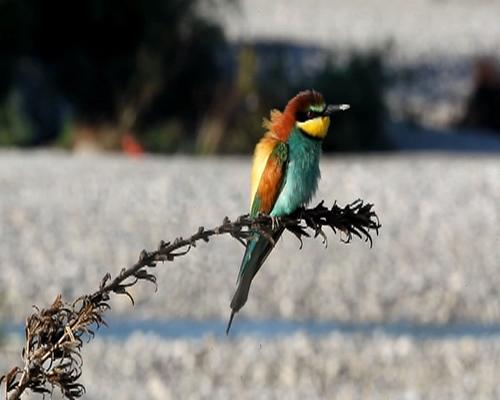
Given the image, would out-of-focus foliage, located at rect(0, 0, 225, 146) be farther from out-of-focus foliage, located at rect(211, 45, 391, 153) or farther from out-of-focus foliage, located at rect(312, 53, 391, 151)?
out-of-focus foliage, located at rect(312, 53, 391, 151)

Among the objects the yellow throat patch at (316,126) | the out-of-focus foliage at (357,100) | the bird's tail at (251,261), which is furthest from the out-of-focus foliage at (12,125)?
the bird's tail at (251,261)

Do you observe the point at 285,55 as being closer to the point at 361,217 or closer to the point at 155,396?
the point at 155,396

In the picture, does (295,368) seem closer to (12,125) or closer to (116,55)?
(12,125)

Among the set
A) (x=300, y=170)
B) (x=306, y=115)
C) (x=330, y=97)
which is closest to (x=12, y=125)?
(x=330, y=97)

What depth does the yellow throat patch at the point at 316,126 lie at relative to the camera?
229 cm

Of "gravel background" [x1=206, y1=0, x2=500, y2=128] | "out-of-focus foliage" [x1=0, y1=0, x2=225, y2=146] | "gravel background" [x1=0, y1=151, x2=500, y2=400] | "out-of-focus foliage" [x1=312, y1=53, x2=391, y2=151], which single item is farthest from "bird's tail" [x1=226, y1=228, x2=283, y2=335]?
"gravel background" [x1=206, y1=0, x2=500, y2=128]

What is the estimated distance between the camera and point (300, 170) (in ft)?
8.29

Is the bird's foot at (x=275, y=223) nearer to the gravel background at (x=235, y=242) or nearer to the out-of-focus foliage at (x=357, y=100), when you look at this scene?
the gravel background at (x=235, y=242)

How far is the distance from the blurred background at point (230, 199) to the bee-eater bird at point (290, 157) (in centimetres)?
505

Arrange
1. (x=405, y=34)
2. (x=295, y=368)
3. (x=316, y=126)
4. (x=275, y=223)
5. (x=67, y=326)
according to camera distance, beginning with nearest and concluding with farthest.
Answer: (x=67, y=326) < (x=275, y=223) < (x=316, y=126) < (x=295, y=368) < (x=405, y=34)

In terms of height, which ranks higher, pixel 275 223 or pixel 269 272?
pixel 275 223

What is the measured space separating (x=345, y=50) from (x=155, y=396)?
1664 centimetres

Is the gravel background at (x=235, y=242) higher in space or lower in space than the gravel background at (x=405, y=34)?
higher

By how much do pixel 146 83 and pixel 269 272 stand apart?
24.6ft
